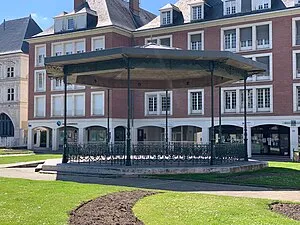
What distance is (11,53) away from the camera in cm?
5828

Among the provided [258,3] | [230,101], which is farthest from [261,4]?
[230,101]

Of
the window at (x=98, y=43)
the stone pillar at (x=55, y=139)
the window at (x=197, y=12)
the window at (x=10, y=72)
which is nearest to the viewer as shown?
the window at (x=197, y=12)

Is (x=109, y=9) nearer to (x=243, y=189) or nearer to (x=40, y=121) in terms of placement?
(x=40, y=121)

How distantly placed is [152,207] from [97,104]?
37417mm

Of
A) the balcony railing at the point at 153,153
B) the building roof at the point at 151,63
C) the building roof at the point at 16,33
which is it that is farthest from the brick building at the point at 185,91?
the balcony railing at the point at 153,153

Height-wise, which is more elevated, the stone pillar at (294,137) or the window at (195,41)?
the window at (195,41)

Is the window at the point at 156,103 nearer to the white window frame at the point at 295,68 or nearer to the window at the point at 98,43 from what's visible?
the window at the point at 98,43

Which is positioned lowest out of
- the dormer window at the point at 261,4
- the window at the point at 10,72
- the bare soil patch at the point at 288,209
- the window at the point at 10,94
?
the bare soil patch at the point at 288,209

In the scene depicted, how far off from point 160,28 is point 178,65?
2636 cm

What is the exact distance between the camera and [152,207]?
1016cm

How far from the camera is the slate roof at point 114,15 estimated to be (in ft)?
153

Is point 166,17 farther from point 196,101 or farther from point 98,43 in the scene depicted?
point 196,101

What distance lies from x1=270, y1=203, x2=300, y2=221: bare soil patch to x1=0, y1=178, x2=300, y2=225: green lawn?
236 millimetres

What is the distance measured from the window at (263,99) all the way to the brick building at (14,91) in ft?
100
